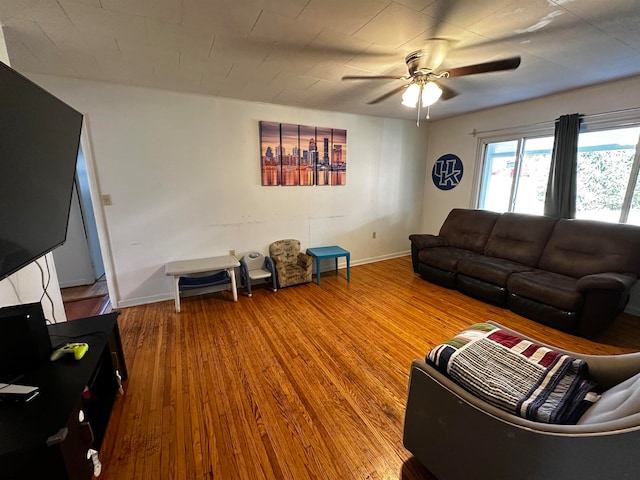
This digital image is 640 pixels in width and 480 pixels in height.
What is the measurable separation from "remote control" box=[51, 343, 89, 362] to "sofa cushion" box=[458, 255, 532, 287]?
3511 millimetres

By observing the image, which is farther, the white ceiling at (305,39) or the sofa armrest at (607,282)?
the sofa armrest at (607,282)

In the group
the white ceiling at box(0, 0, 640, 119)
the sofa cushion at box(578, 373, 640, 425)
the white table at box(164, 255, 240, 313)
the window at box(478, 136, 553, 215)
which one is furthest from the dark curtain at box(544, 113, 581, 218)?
the white table at box(164, 255, 240, 313)

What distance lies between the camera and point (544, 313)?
2582 mm

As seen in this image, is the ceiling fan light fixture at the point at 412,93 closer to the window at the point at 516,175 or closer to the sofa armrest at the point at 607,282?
the sofa armrest at the point at 607,282

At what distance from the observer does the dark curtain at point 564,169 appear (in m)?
3.06

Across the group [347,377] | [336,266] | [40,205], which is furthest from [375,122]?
[40,205]

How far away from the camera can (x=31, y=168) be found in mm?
1222

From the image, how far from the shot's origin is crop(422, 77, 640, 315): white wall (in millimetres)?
2801

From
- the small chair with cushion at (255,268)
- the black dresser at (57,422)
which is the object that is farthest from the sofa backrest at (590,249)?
the black dresser at (57,422)

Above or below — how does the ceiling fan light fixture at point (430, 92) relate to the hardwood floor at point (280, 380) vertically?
above

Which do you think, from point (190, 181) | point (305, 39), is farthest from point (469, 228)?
point (190, 181)

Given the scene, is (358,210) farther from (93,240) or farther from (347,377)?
(93,240)

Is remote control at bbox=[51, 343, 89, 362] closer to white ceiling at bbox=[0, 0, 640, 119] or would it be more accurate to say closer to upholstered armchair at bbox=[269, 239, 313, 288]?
white ceiling at bbox=[0, 0, 640, 119]

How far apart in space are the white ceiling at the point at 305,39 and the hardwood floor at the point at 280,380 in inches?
93.0
